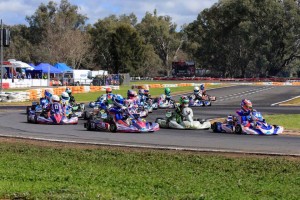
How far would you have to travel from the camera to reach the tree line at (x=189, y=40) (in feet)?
310

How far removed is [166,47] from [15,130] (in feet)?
371

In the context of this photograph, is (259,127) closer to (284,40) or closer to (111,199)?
(111,199)

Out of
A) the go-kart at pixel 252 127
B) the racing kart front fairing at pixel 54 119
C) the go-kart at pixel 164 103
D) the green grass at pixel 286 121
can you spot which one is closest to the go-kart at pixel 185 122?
the go-kart at pixel 252 127

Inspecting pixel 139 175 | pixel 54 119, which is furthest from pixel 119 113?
pixel 139 175

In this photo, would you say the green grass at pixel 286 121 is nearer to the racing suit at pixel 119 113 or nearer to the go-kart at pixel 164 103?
the racing suit at pixel 119 113

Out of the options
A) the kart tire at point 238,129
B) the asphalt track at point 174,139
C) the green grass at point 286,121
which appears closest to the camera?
the asphalt track at point 174,139

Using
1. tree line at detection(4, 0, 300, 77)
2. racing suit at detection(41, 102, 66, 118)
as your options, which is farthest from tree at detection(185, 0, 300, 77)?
racing suit at detection(41, 102, 66, 118)

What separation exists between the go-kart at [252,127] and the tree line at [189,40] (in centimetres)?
7629

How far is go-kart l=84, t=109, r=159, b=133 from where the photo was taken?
60.4 ft

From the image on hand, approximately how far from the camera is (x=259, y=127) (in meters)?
17.7

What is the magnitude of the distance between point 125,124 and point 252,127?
4.29 m

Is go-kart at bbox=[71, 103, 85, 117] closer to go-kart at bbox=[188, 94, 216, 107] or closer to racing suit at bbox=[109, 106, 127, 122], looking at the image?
racing suit at bbox=[109, 106, 127, 122]

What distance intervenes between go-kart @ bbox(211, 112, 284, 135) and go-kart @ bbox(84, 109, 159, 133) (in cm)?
231

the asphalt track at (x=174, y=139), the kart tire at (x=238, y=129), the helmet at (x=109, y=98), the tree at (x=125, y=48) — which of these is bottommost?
the asphalt track at (x=174, y=139)
